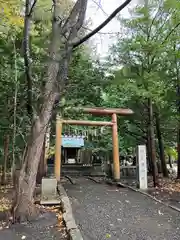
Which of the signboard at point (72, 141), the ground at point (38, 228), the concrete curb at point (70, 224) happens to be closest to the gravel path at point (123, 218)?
the concrete curb at point (70, 224)

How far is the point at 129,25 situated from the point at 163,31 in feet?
4.22

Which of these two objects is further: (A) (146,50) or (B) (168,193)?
(A) (146,50)

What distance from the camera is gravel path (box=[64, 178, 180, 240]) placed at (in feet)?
13.2

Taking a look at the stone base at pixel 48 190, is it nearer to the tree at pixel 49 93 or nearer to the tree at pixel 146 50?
the tree at pixel 49 93

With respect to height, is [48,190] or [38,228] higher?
[48,190]

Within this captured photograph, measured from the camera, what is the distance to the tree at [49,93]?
4.83 metres

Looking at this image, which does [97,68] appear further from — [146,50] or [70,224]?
[70,224]

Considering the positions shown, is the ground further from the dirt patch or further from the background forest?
the dirt patch

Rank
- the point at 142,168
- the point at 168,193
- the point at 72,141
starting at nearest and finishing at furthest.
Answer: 1. the point at 168,193
2. the point at 142,168
3. the point at 72,141

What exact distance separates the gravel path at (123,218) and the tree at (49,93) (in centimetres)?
119

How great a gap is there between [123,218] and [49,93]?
3107 mm

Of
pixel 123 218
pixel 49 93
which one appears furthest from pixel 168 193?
pixel 49 93

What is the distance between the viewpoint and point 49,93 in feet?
17.3

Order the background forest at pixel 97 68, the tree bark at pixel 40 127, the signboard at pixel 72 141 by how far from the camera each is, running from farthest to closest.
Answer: the signboard at pixel 72 141 → the background forest at pixel 97 68 → the tree bark at pixel 40 127
